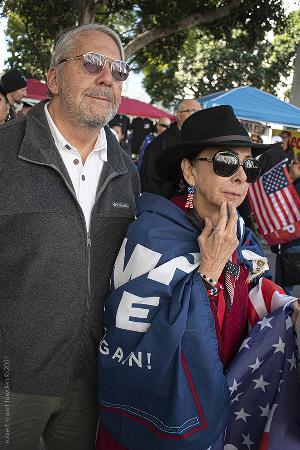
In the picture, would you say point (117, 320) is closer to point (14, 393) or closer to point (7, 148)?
point (14, 393)

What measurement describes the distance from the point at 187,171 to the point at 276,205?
312 centimetres

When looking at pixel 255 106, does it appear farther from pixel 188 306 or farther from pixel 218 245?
pixel 188 306

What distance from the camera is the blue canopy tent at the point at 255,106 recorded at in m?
11.2

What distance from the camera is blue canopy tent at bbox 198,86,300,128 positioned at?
11.2 meters

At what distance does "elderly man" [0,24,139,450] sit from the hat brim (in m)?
0.20

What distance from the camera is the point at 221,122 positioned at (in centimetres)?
204

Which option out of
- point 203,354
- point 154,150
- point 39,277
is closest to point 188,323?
point 203,354

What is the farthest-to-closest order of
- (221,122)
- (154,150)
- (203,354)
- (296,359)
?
(154,150) → (221,122) → (296,359) → (203,354)

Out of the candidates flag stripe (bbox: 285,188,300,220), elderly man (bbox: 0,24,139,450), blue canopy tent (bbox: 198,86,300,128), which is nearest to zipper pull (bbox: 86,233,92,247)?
elderly man (bbox: 0,24,139,450)

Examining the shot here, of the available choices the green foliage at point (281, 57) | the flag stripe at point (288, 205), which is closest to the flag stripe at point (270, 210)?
the flag stripe at point (288, 205)

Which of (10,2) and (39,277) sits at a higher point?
(10,2)

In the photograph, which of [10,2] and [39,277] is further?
[10,2]

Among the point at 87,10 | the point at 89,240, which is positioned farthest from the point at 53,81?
the point at 87,10

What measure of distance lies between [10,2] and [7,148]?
14.3m
